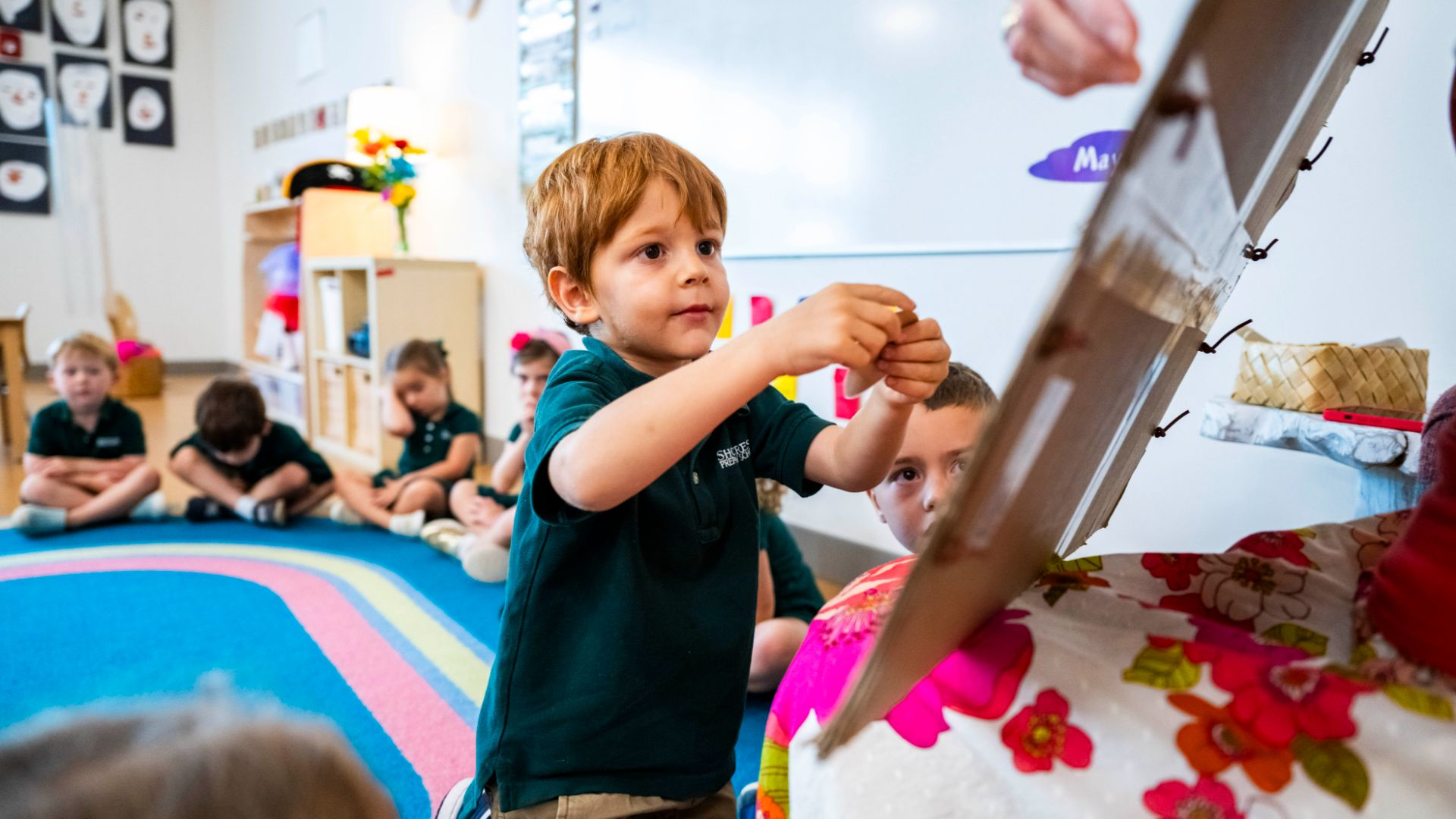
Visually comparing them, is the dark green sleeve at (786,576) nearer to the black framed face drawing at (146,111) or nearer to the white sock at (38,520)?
the white sock at (38,520)

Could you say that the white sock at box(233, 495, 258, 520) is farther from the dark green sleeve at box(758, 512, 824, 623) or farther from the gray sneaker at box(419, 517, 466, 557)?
the dark green sleeve at box(758, 512, 824, 623)

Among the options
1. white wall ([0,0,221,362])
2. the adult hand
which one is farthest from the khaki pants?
white wall ([0,0,221,362])

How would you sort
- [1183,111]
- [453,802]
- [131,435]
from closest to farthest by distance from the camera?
[1183,111]
[453,802]
[131,435]

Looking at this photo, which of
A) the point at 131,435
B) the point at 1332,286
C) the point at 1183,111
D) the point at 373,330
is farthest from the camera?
the point at 373,330

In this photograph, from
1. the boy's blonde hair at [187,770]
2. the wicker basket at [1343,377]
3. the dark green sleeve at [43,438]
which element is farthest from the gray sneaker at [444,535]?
the boy's blonde hair at [187,770]

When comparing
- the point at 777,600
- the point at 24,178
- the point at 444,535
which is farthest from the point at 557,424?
the point at 24,178

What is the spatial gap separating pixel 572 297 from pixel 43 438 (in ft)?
8.65

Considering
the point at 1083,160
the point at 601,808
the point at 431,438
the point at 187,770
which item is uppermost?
the point at 1083,160

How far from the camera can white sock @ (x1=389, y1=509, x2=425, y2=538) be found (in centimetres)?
262

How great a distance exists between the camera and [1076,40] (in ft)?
1.55

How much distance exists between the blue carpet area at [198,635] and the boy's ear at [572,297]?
749 millimetres

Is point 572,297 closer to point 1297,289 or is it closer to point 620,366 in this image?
point 620,366

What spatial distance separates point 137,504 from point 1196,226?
3.03 metres

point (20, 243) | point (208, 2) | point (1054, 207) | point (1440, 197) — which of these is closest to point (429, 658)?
point (1054, 207)
